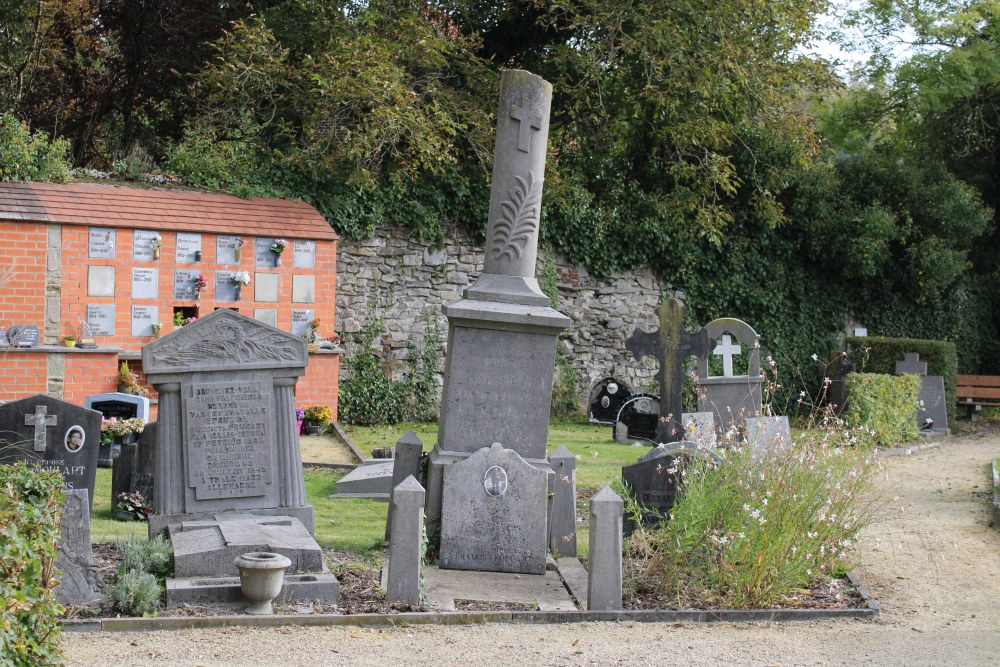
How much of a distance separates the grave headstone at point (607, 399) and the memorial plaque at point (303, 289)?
4795mm

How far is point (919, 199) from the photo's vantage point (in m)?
19.6

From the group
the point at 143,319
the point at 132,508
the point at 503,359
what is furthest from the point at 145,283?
the point at 503,359

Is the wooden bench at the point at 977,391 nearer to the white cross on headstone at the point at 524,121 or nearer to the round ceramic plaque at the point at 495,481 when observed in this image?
the white cross on headstone at the point at 524,121

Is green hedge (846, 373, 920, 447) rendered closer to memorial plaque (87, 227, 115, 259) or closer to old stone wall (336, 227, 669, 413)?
old stone wall (336, 227, 669, 413)

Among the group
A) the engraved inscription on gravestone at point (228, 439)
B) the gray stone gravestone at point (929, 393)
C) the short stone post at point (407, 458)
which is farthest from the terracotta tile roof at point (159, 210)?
the gray stone gravestone at point (929, 393)

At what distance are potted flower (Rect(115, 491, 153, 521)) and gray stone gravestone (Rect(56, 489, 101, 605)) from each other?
6.98ft

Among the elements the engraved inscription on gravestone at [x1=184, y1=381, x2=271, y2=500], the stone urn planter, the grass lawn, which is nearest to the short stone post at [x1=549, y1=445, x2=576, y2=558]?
the grass lawn

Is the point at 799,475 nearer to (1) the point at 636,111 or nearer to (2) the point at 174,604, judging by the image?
(2) the point at 174,604

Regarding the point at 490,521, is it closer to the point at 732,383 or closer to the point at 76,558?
the point at 76,558

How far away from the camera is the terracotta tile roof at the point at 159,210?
12.6 meters

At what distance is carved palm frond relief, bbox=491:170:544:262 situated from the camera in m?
7.60

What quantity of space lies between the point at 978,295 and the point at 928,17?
583 cm

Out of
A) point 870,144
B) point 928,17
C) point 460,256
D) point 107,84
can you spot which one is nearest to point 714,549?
point 460,256

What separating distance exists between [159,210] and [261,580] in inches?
347
